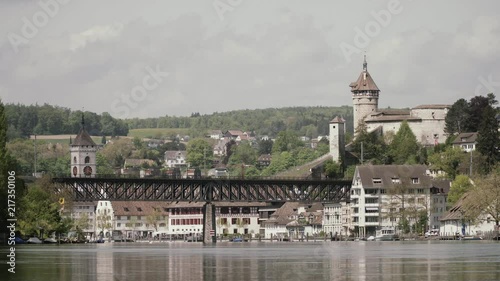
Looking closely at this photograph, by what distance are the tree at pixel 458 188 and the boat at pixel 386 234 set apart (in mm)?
9303

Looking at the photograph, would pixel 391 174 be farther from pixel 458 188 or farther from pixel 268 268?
pixel 268 268

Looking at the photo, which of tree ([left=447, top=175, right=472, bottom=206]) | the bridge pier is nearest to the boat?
tree ([left=447, top=175, right=472, bottom=206])

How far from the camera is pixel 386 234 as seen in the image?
188125mm

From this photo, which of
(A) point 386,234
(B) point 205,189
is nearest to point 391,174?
(A) point 386,234

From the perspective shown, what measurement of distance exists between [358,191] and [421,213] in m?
12.4

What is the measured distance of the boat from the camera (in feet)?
593

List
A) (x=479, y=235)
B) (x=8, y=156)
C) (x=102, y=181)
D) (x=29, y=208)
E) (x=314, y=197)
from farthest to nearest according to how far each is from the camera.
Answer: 1. (x=314, y=197)
2. (x=102, y=181)
3. (x=479, y=235)
4. (x=29, y=208)
5. (x=8, y=156)

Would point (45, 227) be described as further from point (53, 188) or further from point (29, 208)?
point (53, 188)

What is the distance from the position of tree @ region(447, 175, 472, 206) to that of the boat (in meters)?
9.30

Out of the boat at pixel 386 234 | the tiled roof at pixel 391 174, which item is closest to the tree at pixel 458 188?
the tiled roof at pixel 391 174

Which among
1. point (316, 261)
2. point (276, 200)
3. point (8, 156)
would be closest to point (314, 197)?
point (276, 200)

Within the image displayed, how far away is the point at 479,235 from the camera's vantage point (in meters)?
167

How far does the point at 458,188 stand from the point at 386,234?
11948 mm

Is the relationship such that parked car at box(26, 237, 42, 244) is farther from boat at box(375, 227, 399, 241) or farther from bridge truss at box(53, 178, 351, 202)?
boat at box(375, 227, 399, 241)
